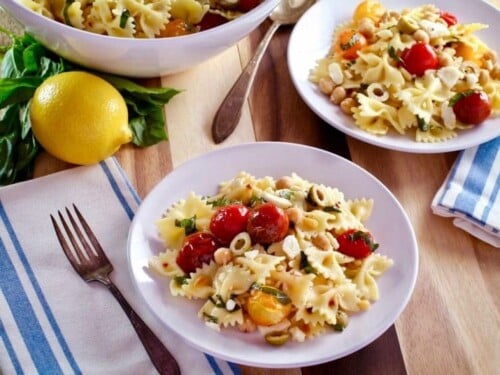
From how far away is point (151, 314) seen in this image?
4.96 ft

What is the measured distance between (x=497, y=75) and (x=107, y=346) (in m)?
1.32

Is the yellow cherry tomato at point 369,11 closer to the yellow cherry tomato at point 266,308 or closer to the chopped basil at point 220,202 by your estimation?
the chopped basil at point 220,202

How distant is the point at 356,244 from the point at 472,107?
0.58 meters

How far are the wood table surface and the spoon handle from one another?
0.9 inches

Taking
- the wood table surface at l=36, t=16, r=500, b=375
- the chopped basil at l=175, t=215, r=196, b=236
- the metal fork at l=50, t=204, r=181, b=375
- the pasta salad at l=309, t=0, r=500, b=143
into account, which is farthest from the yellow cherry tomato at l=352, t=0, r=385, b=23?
the metal fork at l=50, t=204, r=181, b=375

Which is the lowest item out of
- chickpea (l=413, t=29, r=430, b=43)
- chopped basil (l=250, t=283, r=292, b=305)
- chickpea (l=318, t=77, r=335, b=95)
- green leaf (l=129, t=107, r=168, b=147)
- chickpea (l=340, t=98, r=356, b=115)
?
green leaf (l=129, t=107, r=168, b=147)

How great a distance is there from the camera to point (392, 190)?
1833mm

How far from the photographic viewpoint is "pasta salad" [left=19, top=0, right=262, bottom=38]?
5.94ft

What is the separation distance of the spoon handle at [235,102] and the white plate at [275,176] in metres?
0.17

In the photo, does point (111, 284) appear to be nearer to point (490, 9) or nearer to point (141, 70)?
point (141, 70)

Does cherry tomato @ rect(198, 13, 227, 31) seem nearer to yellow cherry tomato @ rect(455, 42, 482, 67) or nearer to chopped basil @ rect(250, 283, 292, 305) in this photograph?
yellow cherry tomato @ rect(455, 42, 482, 67)

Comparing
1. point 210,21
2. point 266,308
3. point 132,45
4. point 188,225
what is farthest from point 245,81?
point 266,308

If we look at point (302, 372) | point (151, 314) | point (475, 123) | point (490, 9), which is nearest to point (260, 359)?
point (302, 372)

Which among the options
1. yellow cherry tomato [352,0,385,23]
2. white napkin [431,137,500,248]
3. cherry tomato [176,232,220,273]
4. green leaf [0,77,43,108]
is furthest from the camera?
yellow cherry tomato [352,0,385,23]
